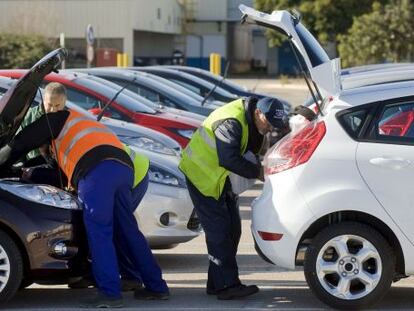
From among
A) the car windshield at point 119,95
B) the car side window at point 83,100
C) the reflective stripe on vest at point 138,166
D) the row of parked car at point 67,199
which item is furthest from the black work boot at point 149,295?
the car windshield at point 119,95

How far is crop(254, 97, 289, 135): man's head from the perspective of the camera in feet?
22.2

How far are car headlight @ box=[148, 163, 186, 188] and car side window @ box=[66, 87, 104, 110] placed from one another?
338 cm

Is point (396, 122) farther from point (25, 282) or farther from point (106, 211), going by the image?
point (25, 282)

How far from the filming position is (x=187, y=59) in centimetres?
5769

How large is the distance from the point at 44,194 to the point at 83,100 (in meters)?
5.18

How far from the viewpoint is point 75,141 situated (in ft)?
21.8

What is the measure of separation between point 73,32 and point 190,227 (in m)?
37.8

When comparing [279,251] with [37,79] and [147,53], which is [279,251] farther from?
[147,53]

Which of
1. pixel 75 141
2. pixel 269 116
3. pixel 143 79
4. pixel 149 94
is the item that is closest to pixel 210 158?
pixel 269 116

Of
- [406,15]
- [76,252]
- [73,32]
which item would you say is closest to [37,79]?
[76,252]

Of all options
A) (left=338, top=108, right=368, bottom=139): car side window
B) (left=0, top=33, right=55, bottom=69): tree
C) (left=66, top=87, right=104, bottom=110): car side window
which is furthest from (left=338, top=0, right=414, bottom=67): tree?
(left=338, top=108, right=368, bottom=139): car side window

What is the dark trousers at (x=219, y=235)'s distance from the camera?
6.94m

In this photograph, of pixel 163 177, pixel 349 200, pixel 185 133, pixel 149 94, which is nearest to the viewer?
pixel 349 200

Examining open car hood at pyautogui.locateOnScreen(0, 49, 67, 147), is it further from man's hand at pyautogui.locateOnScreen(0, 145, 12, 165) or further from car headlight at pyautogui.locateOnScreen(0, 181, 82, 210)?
car headlight at pyautogui.locateOnScreen(0, 181, 82, 210)
